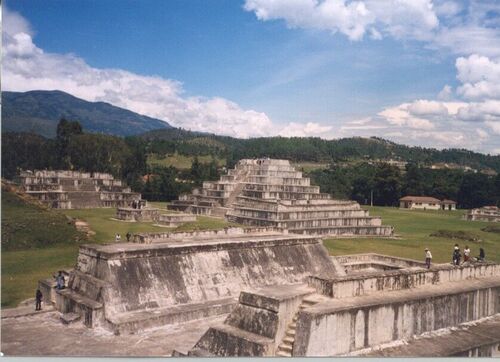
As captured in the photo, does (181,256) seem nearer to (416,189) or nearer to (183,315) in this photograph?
(183,315)

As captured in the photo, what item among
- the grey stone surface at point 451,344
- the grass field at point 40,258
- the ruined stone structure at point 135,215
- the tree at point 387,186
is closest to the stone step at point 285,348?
the grey stone surface at point 451,344

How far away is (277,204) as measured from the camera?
34.9m

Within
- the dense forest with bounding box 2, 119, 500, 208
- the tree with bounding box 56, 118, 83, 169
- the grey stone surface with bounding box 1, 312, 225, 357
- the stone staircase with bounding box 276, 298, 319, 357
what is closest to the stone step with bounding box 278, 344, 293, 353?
the stone staircase with bounding box 276, 298, 319, 357

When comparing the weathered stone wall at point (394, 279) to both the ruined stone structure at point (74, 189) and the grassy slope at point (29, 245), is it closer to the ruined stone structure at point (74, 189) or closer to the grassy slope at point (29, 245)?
the grassy slope at point (29, 245)

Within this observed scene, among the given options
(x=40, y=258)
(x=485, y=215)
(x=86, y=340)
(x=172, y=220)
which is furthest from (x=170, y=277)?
(x=485, y=215)

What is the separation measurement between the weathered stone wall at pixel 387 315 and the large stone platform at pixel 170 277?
4.12 m

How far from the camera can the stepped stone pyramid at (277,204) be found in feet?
116

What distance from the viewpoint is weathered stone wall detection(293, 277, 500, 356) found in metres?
10.9

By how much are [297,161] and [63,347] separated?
281ft

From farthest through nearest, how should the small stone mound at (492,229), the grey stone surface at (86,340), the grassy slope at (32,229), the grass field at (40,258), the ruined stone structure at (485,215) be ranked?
the ruined stone structure at (485,215), the small stone mound at (492,229), the grassy slope at (32,229), the grass field at (40,258), the grey stone surface at (86,340)

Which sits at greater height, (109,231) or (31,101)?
(31,101)

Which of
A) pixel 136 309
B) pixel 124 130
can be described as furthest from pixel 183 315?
pixel 124 130

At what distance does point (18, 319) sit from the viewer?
14086 millimetres

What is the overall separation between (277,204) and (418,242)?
896 centimetres
